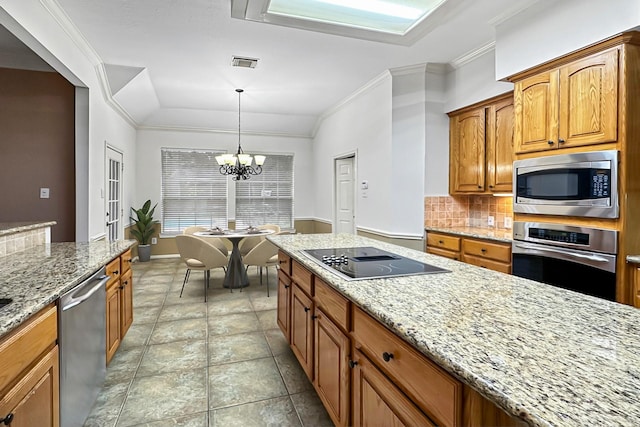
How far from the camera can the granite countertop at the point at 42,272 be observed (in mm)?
1267

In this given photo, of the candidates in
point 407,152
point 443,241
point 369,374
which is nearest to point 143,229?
point 407,152

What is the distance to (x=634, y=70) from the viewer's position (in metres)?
2.31

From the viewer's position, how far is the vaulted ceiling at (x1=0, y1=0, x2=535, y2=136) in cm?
297

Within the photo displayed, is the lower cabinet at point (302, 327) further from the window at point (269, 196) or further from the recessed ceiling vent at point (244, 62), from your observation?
the window at point (269, 196)

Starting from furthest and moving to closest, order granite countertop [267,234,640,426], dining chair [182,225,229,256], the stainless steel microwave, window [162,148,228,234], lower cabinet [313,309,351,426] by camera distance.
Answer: window [162,148,228,234] → dining chair [182,225,229,256] → the stainless steel microwave → lower cabinet [313,309,351,426] → granite countertop [267,234,640,426]

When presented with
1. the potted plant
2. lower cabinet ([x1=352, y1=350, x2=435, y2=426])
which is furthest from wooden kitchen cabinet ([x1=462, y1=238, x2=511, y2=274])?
the potted plant

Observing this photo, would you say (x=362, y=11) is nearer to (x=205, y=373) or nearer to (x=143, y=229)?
(x=205, y=373)

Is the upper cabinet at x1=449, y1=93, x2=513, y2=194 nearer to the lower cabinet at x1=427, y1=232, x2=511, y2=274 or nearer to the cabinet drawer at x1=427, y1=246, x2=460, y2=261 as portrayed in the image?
the lower cabinet at x1=427, y1=232, x2=511, y2=274

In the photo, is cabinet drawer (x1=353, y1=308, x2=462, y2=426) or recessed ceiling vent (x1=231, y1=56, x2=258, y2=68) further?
recessed ceiling vent (x1=231, y1=56, x2=258, y2=68)

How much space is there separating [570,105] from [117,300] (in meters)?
3.54

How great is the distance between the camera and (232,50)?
374 centimetres

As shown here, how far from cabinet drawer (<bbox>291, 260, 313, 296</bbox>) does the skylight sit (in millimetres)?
2007

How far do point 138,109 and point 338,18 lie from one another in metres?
3.91

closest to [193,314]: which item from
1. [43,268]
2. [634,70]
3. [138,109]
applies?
[43,268]
